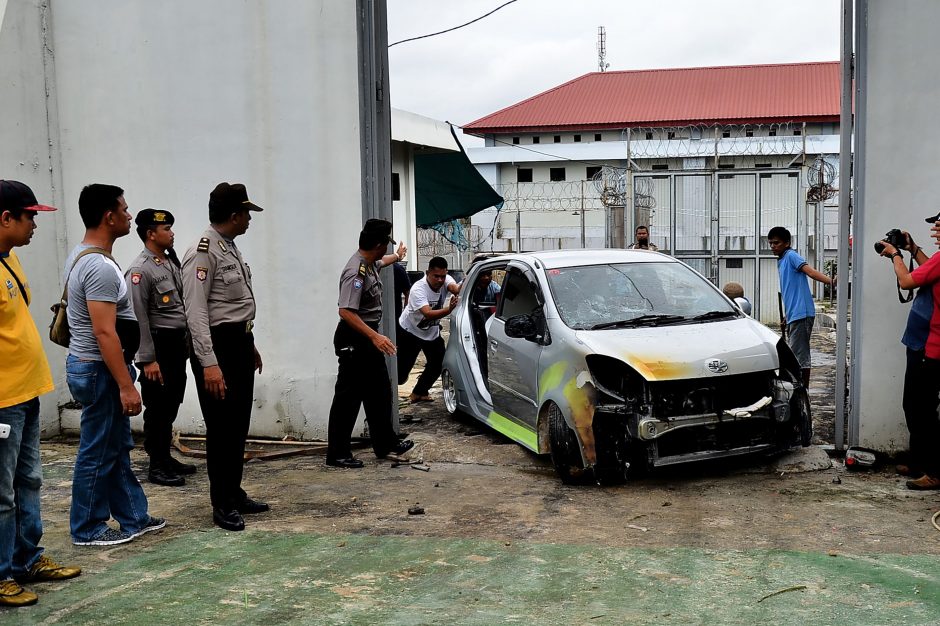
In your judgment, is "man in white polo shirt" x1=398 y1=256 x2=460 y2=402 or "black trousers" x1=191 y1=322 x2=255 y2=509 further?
"man in white polo shirt" x1=398 y1=256 x2=460 y2=402

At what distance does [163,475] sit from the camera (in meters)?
6.69

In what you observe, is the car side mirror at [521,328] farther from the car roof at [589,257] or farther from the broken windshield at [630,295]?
the car roof at [589,257]

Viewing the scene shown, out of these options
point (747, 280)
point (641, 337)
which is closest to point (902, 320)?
point (641, 337)

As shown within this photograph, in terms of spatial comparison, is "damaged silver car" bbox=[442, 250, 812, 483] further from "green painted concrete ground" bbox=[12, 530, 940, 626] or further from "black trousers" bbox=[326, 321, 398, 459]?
"green painted concrete ground" bbox=[12, 530, 940, 626]

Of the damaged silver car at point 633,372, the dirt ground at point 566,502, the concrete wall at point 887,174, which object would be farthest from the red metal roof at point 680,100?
the dirt ground at point 566,502

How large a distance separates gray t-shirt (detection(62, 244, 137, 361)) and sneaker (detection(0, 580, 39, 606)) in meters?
1.23

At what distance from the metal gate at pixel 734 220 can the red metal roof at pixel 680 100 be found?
24592 millimetres

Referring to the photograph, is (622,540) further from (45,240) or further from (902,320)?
(45,240)

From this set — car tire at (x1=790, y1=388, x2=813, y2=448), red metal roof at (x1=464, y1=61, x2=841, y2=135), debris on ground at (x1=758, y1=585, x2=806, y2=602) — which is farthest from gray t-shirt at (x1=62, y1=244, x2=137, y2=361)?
red metal roof at (x1=464, y1=61, x2=841, y2=135)

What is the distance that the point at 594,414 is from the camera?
20.2 ft

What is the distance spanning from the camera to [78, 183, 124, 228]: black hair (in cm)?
489

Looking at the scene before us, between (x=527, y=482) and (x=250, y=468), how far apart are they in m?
2.22

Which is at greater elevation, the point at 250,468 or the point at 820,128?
the point at 820,128

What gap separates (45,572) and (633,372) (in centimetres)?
368
